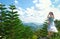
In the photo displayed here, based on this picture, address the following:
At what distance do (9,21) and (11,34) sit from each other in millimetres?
2039

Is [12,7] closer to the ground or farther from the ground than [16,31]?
farther from the ground

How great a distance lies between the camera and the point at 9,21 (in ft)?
128

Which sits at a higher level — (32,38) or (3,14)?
(3,14)

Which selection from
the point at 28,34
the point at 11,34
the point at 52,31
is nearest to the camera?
the point at 52,31

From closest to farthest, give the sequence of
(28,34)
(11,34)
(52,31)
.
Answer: (52,31)
(11,34)
(28,34)

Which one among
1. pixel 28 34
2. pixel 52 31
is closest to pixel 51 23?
pixel 52 31

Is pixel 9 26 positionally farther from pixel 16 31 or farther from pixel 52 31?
pixel 52 31

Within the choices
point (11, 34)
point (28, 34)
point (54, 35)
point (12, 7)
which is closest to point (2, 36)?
point (11, 34)

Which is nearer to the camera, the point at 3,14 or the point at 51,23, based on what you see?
the point at 51,23

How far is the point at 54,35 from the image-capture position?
18.9 meters

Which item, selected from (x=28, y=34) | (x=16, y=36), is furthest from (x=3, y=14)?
(x=28, y=34)

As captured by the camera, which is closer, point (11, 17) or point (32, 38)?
point (11, 17)

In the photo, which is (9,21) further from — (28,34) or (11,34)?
(28,34)

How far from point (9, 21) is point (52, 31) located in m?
21.0
